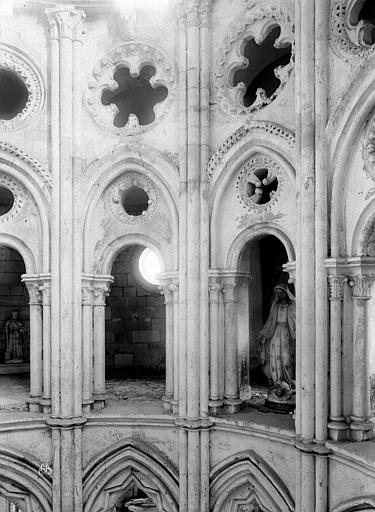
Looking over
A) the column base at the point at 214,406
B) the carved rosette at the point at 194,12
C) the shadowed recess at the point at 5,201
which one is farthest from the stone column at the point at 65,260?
the shadowed recess at the point at 5,201

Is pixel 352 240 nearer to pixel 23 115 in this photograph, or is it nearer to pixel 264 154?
pixel 264 154

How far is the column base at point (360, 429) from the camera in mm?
8461

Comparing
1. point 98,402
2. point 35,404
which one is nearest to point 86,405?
point 98,402

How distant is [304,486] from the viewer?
8.70 metres

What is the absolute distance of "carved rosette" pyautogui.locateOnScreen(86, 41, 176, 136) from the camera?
35.6 ft

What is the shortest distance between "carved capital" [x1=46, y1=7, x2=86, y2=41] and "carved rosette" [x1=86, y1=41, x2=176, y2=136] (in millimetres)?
697

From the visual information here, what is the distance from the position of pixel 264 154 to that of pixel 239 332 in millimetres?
3111

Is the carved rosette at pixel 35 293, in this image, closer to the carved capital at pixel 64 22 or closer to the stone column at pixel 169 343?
the stone column at pixel 169 343

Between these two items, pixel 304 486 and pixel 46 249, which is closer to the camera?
pixel 304 486

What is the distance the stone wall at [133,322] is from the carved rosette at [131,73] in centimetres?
426

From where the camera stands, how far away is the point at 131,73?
11.1 m

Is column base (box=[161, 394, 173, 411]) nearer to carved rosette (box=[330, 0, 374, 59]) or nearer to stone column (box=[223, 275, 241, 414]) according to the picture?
stone column (box=[223, 275, 241, 414])

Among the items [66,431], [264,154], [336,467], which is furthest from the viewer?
[66,431]

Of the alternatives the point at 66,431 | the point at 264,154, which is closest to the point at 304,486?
the point at 66,431
